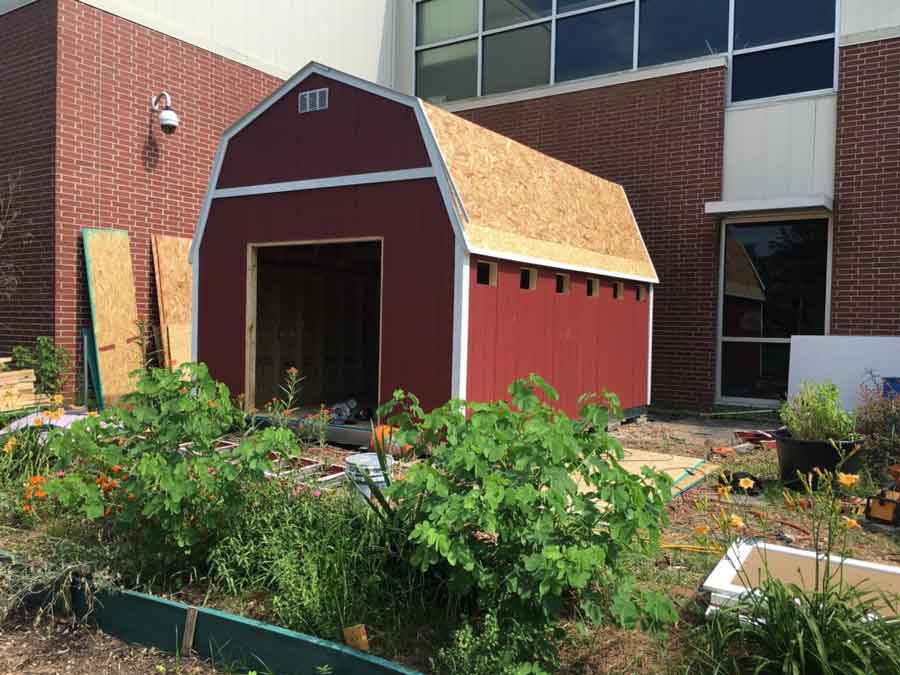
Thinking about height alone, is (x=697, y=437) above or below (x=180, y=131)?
below

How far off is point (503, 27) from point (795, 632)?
12216 millimetres

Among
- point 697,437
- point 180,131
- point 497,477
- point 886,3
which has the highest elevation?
point 886,3

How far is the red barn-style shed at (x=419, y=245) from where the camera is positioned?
7.03 meters

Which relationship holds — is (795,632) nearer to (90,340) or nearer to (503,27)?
(90,340)

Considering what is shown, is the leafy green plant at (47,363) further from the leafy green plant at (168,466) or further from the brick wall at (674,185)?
the brick wall at (674,185)

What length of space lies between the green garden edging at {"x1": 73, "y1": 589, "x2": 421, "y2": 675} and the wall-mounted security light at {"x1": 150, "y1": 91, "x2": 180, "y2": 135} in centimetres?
831

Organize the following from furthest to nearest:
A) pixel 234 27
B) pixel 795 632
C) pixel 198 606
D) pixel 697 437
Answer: pixel 234 27 → pixel 697 437 → pixel 198 606 → pixel 795 632

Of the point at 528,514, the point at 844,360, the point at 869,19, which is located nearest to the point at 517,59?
the point at 869,19

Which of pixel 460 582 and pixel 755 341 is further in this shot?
pixel 755 341

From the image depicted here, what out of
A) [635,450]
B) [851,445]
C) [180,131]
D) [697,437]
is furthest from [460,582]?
[180,131]

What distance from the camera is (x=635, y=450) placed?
310 inches

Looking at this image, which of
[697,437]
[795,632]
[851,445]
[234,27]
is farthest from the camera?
[234,27]

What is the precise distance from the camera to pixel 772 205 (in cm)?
1023

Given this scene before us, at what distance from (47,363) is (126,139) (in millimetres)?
3280
